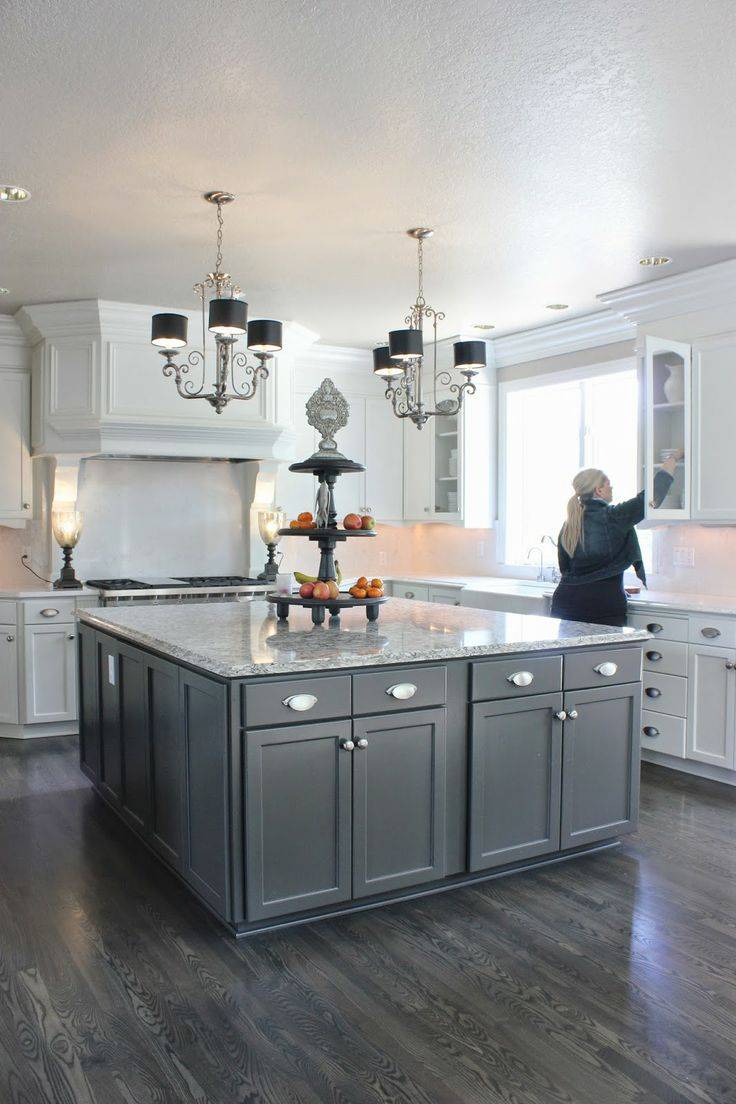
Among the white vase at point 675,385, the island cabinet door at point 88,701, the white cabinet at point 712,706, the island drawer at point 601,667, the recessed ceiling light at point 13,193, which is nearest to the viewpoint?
the island drawer at point 601,667

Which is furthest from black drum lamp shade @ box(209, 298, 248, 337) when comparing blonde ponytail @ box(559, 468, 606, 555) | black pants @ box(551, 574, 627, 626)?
black pants @ box(551, 574, 627, 626)

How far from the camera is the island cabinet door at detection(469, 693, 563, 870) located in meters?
3.21

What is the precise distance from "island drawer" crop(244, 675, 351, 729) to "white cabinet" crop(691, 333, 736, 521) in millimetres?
2855

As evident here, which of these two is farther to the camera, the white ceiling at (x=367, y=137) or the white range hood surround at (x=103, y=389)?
the white range hood surround at (x=103, y=389)

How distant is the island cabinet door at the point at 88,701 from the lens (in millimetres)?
4207

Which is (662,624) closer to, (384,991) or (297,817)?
(297,817)

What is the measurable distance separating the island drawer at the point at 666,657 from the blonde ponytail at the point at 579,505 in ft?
2.22

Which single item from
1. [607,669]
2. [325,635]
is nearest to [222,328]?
A: [325,635]

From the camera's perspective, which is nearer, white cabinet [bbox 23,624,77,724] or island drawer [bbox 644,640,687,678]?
island drawer [bbox 644,640,687,678]

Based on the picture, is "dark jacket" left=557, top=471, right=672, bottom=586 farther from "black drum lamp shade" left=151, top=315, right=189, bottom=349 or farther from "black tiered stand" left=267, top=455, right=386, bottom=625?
"black drum lamp shade" left=151, top=315, right=189, bottom=349

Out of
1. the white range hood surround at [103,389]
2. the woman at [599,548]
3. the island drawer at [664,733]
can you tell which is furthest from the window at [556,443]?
the white range hood surround at [103,389]

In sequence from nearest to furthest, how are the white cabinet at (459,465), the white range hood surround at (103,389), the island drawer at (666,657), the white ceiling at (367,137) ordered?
the white ceiling at (367,137), the island drawer at (666,657), the white range hood surround at (103,389), the white cabinet at (459,465)

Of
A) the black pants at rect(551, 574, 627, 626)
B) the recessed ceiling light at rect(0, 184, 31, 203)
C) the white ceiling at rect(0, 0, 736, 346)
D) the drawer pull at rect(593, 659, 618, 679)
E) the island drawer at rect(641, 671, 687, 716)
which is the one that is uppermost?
the white ceiling at rect(0, 0, 736, 346)

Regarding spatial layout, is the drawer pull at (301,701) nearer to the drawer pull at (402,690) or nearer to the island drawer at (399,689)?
the island drawer at (399,689)
